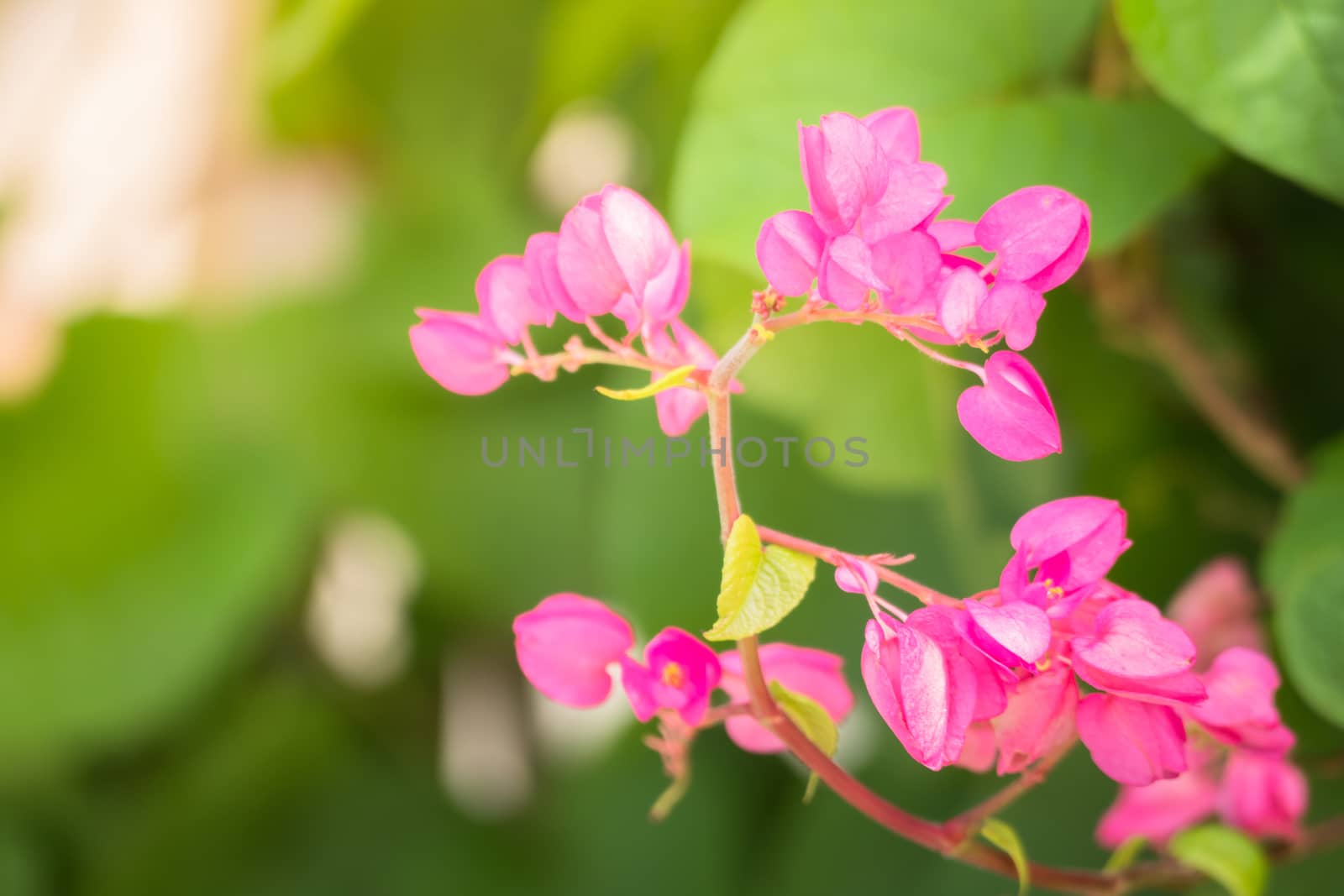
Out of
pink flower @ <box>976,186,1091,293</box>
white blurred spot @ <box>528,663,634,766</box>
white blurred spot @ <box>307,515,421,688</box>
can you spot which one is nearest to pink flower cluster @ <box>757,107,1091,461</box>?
pink flower @ <box>976,186,1091,293</box>

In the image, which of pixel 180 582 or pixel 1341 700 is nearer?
pixel 1341 700

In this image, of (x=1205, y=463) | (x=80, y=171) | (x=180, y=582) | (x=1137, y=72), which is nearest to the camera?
(x=1137, y=72)

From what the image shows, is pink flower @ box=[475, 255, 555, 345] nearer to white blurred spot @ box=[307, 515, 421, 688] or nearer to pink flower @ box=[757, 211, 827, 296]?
pink flower @ box=[757, 211, 827, 296]

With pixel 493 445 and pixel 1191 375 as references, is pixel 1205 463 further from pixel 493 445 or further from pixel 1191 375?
pixel 493 445

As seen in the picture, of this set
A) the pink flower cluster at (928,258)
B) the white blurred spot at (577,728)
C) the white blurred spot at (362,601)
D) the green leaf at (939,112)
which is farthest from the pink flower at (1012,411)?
the white blurred spot at (362,601)

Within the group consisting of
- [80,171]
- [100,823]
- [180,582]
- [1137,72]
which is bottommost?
[100,823]

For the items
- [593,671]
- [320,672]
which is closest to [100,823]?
[320,672]

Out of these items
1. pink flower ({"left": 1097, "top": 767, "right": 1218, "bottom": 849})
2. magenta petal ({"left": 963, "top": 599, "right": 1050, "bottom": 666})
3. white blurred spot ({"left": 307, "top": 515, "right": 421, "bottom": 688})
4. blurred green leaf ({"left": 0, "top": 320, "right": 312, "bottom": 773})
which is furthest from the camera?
white blurred spot ({"left": 307, "top": 515, "right": 421, "bottom": 688})

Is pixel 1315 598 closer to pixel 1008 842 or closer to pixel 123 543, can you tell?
pixel 1008 842
